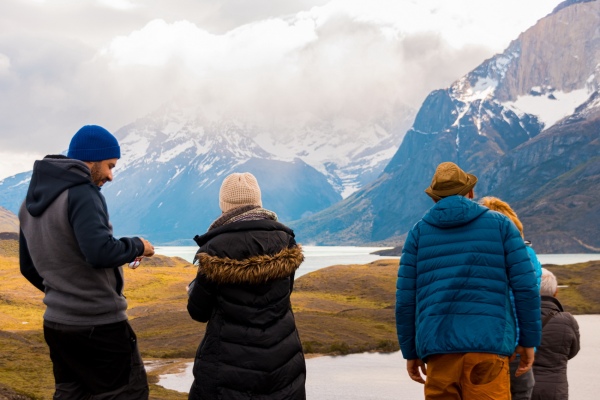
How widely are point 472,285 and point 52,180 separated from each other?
495cm

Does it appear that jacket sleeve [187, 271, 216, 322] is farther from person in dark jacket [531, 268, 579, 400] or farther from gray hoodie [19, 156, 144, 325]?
person in dark jacket [531, 268, 579, 400]

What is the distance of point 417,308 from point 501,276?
3.63 ft

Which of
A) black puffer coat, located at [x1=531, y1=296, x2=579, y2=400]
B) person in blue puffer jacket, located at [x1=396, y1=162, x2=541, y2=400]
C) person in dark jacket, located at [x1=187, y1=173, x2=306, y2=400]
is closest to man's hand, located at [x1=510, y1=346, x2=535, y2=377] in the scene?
person in blue puffer jacket, located at [x1=396, y1=162, x2=541, y2=400]

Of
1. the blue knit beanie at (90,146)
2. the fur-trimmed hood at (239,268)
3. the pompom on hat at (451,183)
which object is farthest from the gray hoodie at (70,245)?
the pompom on hat at (451,183)

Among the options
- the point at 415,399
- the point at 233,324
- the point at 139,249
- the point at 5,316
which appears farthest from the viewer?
the point at 5,316

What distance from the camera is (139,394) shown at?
7820mm

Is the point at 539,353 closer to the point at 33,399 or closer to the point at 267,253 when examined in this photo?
the point at 267,253

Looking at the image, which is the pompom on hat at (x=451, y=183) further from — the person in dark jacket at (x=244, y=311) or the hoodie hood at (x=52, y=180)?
the hoodie hood at (x=52, y=180)

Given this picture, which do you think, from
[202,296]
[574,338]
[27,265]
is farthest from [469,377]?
[27,265]

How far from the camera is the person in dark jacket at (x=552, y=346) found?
10.7 m

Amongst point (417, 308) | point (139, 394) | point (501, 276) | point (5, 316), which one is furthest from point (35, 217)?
point (5, 316)

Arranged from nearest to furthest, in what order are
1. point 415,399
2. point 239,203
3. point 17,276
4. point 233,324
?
point 233,324 < point 239,203 < point 415,399 < point 17,276

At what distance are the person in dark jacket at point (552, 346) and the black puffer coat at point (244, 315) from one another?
4584mm

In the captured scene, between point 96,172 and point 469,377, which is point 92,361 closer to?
point 96,172
